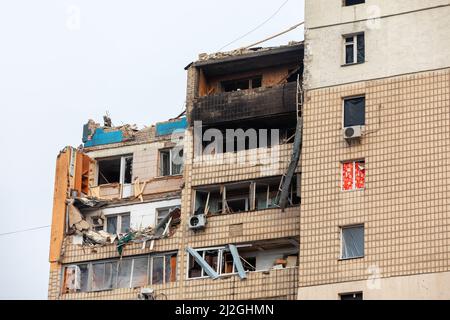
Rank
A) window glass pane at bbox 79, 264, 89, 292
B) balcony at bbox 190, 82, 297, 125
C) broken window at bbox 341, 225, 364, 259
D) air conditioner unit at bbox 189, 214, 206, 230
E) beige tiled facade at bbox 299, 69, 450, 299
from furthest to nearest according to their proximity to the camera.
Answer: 1. window glass pane at bbox 79, 264, 89, 292
2. balcony at bbox 190, 82, 297, 125
3. air conditioner unit at bbox 189, 214, 206, 230
4. broken window at bbox 341, 225, 364, 259
5. beige tiled facade at bbox 299, 69, 450, 299

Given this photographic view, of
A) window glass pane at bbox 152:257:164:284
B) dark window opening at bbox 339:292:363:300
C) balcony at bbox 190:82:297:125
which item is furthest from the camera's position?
window glass pane at bbox 152:257:164:284

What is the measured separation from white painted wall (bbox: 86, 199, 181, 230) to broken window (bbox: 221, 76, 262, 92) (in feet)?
16.7

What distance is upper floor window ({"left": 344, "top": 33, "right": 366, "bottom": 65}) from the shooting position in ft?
235

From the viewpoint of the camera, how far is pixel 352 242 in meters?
68.9

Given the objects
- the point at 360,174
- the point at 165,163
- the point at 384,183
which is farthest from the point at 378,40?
the point at 165,163

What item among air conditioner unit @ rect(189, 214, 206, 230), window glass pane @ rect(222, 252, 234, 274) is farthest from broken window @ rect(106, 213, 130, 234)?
window glass pane @ rect(222, 252, 234, 274)

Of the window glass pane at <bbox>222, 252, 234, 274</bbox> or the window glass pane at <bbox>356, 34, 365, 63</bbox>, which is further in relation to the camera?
the window glass pane at <bbox>222, 252, 234, 274</bbox>

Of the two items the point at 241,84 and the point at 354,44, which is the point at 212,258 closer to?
the point at 241,84

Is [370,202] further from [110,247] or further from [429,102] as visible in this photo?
[110,247]

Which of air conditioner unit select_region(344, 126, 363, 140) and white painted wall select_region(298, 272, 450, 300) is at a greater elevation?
air conditioner unit select_region(344, 126, 363, 140)

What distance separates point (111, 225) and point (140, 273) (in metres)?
3.31

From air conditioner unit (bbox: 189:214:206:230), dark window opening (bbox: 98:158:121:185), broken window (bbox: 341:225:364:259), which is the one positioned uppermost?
dark window opening (bbox: 98:158:121:185)

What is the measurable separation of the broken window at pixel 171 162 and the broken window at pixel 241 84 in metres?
3.13

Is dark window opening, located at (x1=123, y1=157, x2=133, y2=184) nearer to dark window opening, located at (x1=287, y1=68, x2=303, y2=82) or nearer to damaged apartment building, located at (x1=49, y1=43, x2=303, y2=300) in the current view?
damaged apartment building, located at (x1=49, y1=43, x2=303, y2=300)
